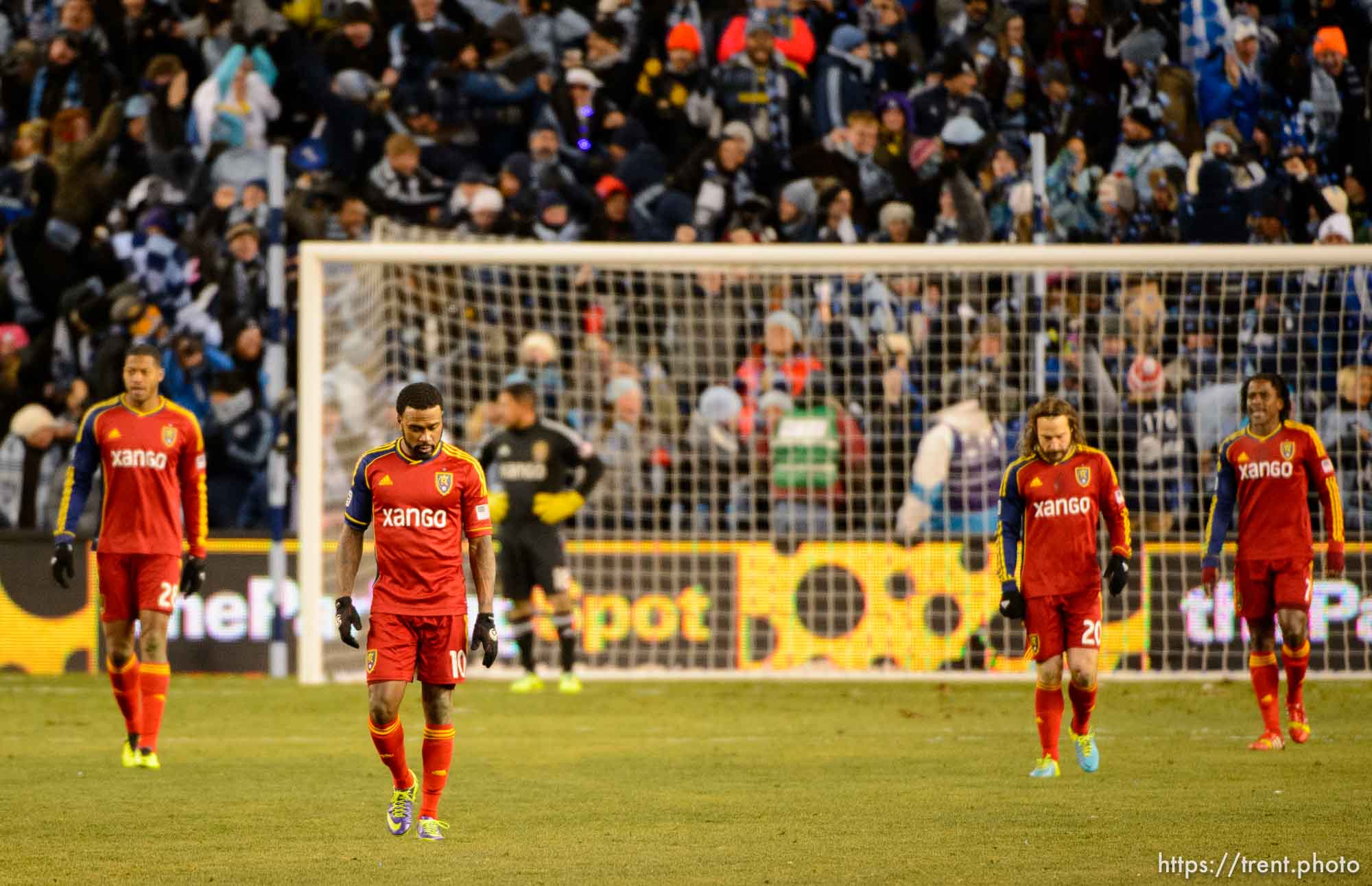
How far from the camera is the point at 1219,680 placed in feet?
49.2

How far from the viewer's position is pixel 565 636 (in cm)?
1484

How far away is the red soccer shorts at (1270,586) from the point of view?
10.7 m

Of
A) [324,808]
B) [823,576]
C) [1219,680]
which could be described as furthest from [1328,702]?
[324,808]

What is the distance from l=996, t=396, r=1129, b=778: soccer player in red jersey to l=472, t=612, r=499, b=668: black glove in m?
3.13

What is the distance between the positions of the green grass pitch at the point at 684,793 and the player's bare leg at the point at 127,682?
26cm

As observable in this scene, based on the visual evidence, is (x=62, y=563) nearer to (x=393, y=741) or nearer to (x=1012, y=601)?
(x=393, y=741)

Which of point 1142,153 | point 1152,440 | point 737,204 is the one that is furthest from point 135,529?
point 1142,153

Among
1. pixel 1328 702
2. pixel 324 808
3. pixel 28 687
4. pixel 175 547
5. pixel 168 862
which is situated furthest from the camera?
pixel 28 687

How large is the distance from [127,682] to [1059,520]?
494 cm

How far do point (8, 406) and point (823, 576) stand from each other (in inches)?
316

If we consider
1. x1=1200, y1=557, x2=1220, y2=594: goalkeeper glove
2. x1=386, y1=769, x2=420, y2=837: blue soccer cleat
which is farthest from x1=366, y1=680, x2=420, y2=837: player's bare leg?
x1=1200, y1=557, x2=1220, y2=594: goalkeeper glove

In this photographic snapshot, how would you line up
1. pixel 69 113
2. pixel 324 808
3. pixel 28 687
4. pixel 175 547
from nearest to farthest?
pixel 324 808 → pixel 175 547 → pixel 28 687 → pixel 69 113

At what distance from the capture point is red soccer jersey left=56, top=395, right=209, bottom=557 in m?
9.92

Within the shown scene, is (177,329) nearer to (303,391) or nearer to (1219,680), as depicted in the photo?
(303,391)
